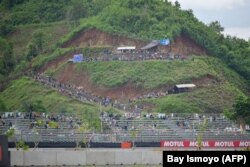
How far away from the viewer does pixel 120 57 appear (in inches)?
4259

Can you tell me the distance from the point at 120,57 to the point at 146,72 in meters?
5.23

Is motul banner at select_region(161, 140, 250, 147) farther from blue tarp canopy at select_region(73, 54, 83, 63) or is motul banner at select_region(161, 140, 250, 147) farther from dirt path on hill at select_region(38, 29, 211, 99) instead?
blue tarp canopy at select_region(73, 54, 83, 63)

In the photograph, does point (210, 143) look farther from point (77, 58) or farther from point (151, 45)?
point (77, 58)

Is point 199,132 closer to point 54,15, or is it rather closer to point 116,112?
point 116,112

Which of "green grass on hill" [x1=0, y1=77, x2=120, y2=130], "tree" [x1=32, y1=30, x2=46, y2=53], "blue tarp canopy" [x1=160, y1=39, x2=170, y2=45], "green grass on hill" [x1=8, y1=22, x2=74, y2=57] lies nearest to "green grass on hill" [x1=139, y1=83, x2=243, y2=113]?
"green grass on hill" [x1=0, y1=77, x2=120, y2=130]

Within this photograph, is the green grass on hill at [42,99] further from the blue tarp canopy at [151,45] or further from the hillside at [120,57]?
the blue tarp canopy at [151,45]

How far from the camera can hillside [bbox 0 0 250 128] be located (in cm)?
9981

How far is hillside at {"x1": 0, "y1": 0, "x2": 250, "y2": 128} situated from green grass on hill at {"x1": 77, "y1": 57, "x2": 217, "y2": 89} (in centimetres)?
12

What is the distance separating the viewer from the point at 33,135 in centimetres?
6425

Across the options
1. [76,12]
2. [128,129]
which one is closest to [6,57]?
[76,12]

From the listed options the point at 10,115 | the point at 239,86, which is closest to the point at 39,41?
the point at 239,86

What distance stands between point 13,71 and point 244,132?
2152 inches

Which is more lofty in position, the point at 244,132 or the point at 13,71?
the point at 13,71

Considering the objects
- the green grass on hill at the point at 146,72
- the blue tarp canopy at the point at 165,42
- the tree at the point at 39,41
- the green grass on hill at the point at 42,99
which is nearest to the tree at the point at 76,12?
the tree at the point at 39,41
